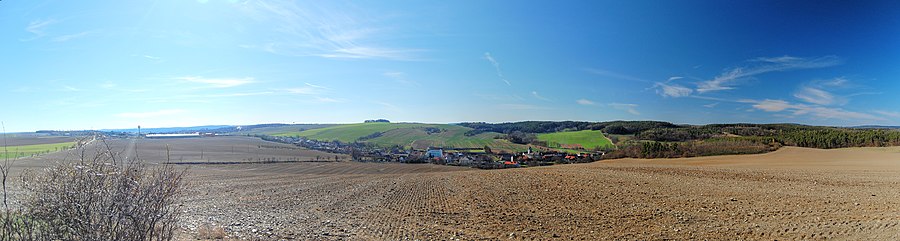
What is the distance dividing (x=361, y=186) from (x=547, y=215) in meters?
12.7

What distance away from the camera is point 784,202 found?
13.9 meters

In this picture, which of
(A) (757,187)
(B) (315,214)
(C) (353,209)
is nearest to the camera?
(B) (315,214)

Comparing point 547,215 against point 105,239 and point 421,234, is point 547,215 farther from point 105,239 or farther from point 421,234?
point 105,239

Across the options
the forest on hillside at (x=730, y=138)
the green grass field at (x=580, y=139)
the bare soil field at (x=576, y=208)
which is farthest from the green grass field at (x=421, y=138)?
the bare soil field at (x=576, y=208)

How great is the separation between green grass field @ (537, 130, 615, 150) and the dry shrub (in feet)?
162

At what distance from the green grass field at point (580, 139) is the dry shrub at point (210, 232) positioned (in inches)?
1941

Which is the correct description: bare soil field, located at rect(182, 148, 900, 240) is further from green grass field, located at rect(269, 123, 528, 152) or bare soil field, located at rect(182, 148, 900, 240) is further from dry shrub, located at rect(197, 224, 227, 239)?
green grass field, located at rect(269, 123, 528, 152)

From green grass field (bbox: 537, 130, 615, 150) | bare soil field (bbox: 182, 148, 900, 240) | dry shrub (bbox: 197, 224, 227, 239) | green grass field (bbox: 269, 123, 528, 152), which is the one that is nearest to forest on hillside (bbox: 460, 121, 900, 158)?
green grass field (bbox: 537, 130, 615, 150)

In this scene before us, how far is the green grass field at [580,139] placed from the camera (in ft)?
180

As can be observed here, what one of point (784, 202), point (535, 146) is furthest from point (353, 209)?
point (535, 146)

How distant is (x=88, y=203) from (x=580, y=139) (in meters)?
60.6

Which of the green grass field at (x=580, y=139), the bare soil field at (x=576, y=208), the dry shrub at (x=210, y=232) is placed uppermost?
the green grass field at (x=580, y=139)

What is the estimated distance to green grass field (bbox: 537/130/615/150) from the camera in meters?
54.8

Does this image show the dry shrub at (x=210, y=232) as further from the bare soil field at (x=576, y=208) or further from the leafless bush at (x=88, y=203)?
the leafless bush at (x=88, y=203)
